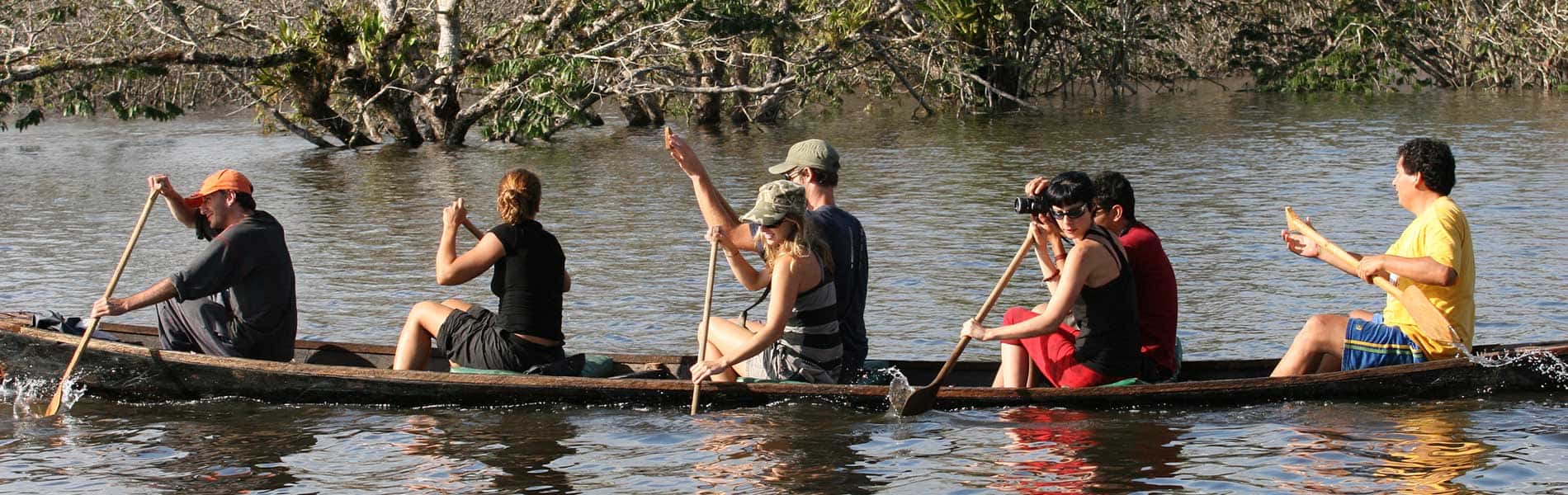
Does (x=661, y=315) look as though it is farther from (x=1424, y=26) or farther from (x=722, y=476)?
(x=1424, y=26)

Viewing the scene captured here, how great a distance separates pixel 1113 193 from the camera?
22.6 ft

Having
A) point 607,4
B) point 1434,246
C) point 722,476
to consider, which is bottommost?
point 722,476

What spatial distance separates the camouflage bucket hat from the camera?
645 centimetres

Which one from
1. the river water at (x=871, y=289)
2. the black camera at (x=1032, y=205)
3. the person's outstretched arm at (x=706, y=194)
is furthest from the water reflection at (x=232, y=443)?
the black camera at (x=1032, y=205)

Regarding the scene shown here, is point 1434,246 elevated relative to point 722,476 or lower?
elevated

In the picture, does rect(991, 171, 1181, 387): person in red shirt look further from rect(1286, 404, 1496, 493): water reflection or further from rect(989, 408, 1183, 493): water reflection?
rect(1286, 404, 1496, 493): water reflection

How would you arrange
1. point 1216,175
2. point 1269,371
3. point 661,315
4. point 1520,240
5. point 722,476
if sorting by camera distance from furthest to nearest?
point 1216,175
point 1520,240
point 661,315
point 1269,371
point 722,476

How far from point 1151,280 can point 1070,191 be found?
748 mm

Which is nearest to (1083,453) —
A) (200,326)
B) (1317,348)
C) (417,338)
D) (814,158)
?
(1317,348)

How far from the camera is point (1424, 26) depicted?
96.6 feet

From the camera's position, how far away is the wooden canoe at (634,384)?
7.04m

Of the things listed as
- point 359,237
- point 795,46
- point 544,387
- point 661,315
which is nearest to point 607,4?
point 795,46

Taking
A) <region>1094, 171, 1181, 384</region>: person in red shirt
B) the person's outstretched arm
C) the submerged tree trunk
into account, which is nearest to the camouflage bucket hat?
the person's outstretched arm

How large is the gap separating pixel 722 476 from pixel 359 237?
8246 mm
